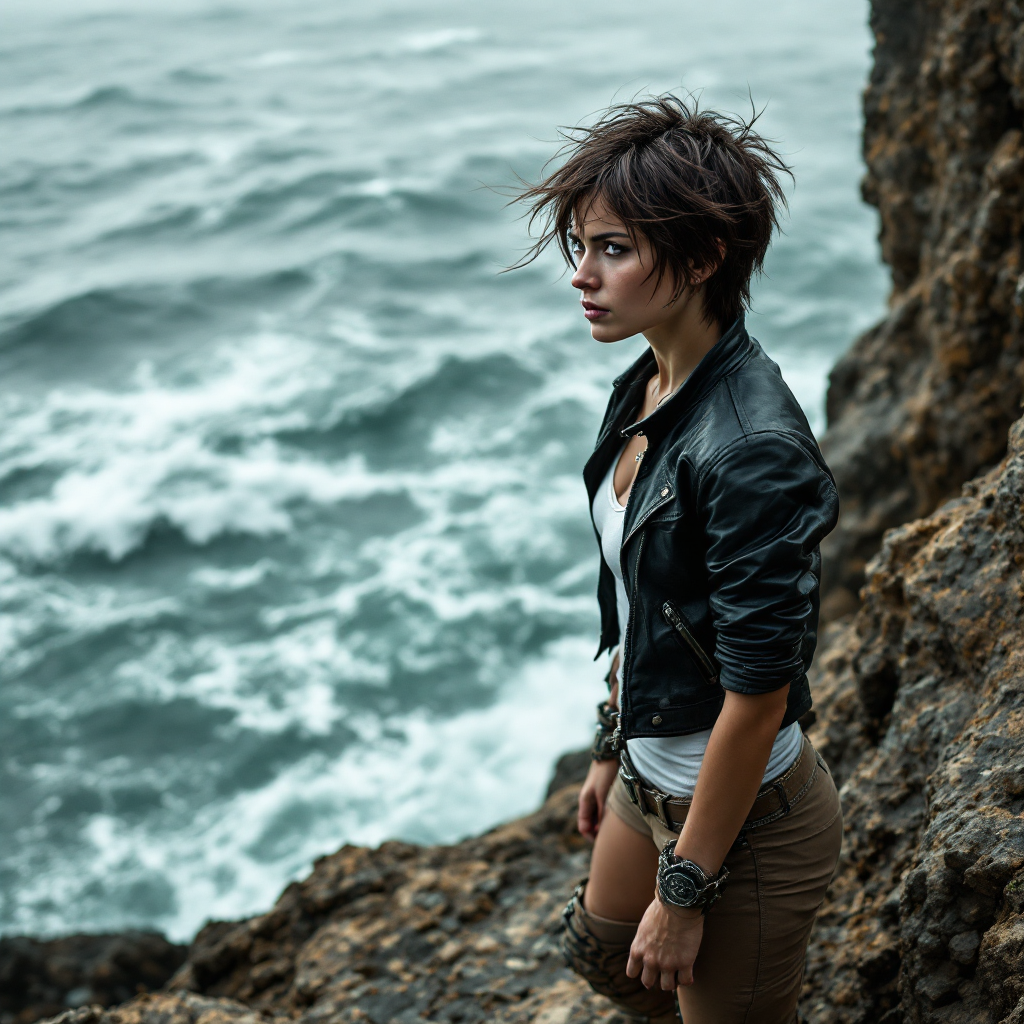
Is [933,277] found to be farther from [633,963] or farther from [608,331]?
[633,963]

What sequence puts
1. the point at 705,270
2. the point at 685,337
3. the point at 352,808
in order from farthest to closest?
the point at 352,808, the point at 685,337, the point at 705,270

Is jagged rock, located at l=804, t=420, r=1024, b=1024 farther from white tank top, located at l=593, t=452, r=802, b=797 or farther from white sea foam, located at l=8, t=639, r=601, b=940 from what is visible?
white sea foam, located at l=8, t=639, r=601, b=940

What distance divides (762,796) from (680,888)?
0.28 m

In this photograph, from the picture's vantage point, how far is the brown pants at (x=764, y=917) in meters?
2.28

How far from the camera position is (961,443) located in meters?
5.57

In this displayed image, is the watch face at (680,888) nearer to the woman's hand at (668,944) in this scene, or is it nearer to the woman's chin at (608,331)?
the woman's hand at (668,944)

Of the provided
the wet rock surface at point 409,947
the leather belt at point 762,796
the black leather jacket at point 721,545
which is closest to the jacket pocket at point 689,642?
the black leather jacket at point 721,545

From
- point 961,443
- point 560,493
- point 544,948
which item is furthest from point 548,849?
point 560,493

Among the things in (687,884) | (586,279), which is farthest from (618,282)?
(687,884)

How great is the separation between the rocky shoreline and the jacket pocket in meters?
0.81

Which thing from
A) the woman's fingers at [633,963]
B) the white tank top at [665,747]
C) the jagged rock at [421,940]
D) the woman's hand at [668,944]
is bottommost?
the jagged rock at [421,940]

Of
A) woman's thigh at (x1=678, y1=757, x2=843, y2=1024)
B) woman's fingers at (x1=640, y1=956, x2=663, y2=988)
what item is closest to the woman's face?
woman's thigh at (x1=678, y1=757, x2=843, y2=1024)

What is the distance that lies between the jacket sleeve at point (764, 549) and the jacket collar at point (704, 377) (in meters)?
0.24

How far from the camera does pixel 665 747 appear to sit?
2.39 metres
